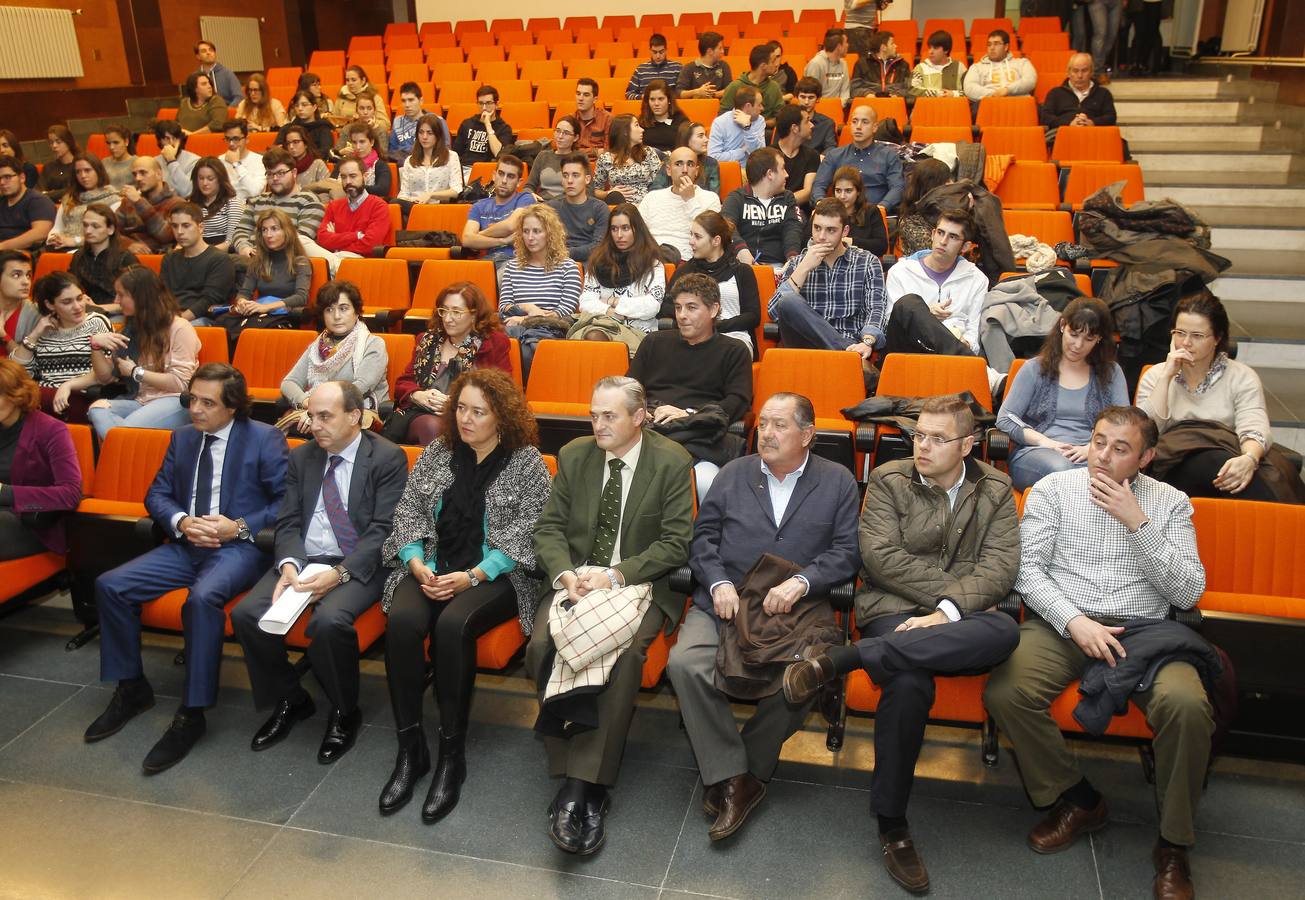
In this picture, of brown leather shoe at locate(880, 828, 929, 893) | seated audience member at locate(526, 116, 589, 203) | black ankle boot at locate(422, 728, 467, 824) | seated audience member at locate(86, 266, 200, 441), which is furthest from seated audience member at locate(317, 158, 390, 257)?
brown leather shoe at locate(880, 828, 929, 893)

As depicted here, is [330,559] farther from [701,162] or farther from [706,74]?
[706,74]

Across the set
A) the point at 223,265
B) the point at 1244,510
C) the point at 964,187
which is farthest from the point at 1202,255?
the point at 223,265

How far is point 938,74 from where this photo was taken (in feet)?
23.7

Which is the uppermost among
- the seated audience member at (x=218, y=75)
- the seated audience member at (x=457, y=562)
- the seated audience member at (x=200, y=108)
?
the seated audience member at (x=218, y=75)

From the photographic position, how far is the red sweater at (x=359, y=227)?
5551 mm

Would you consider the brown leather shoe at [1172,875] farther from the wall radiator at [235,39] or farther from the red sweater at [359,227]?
the wall radiator at [235,39]

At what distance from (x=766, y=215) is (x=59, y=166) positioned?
5.33 meters

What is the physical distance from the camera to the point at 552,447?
3.58m

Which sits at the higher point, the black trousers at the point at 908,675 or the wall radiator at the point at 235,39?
the wall radiator at the point at 235,39

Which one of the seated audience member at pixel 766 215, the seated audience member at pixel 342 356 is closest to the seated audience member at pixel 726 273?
the seated audience member at pixel 766 215

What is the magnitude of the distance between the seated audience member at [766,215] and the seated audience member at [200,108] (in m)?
5.11

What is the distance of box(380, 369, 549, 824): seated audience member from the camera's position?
272 centimetres

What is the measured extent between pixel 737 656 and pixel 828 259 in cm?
217

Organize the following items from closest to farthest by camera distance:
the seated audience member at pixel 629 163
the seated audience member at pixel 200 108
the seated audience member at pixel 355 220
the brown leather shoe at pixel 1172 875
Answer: the brown leather shoe at pixel 1172 875 → the seated audience member at pixel 355 220 → the seated audience member at pixel 629 163 → the seated audience member at pixel 200 108
